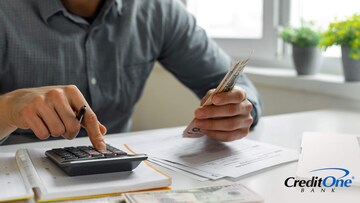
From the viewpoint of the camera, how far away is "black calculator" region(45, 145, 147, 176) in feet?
2.50

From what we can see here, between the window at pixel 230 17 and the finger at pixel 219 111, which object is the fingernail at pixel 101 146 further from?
the window at pixel 230 17

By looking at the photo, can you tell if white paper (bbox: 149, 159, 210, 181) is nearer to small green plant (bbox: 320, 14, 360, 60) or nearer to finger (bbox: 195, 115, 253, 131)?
finger (bbox: 195, 115, 253, 131)

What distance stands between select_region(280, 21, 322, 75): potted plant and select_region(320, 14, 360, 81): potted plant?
0.13 m

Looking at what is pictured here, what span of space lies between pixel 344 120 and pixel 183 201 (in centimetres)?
84

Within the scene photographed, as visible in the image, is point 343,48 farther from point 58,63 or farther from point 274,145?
point 58,63

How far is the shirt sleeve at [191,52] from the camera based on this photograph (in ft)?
5.02

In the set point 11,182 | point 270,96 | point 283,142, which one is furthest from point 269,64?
point 11,182

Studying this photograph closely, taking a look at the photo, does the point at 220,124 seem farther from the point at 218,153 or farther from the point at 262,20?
the point at 262,20

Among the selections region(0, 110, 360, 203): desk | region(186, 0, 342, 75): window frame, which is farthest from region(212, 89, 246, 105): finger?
region(186, 0, 342, 75): window frame

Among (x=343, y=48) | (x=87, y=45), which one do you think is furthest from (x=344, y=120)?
(x=87, y=45)

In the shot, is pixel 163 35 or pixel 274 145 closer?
pixel 274 145

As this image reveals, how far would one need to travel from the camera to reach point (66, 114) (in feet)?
2.70

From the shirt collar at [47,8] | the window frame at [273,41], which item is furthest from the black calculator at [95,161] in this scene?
the window frame at [273,41]

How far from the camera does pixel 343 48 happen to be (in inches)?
64.6
